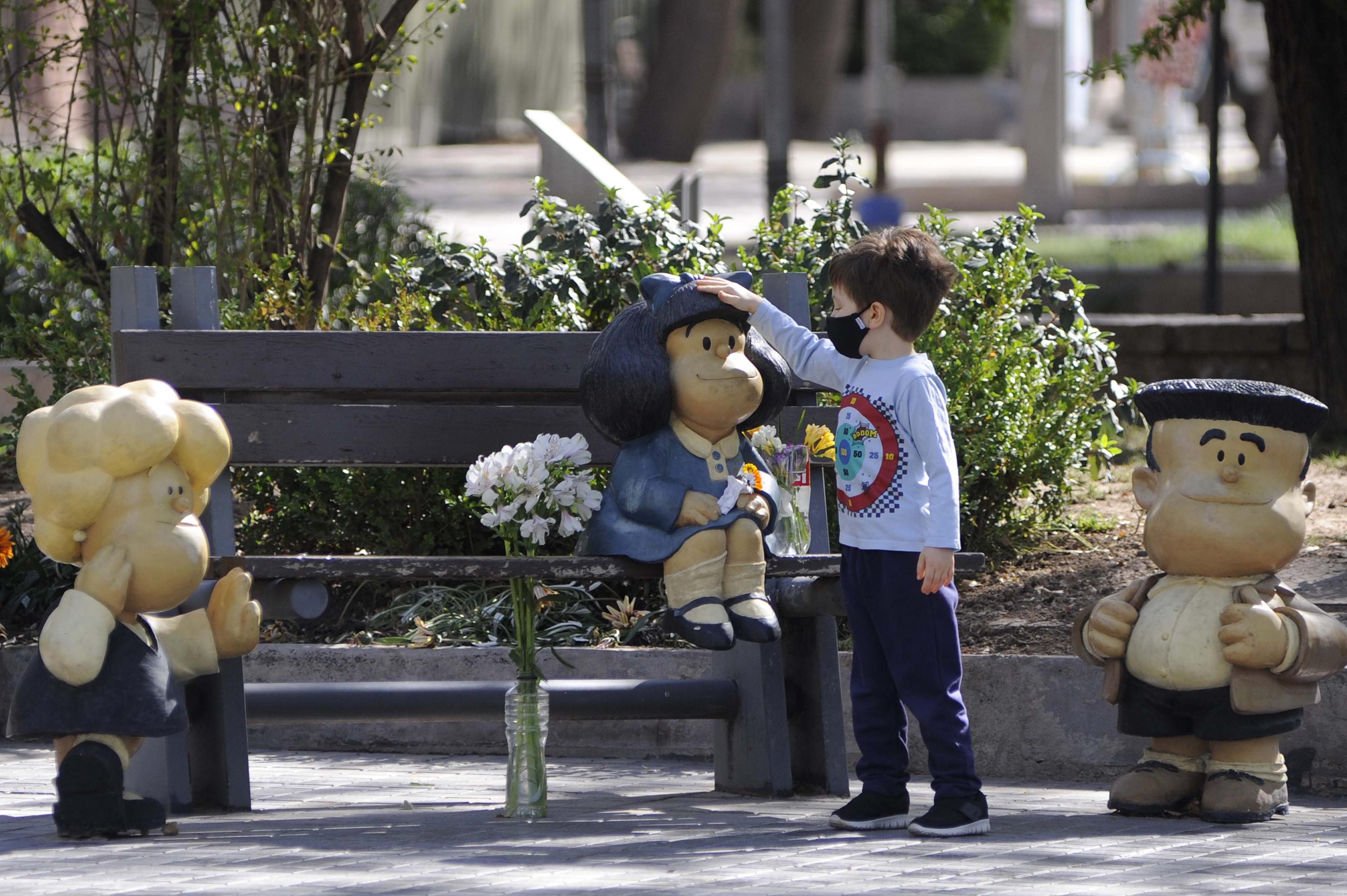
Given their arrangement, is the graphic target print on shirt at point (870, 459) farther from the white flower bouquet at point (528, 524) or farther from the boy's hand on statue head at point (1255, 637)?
the boy's hand on statue head at point (1255, 637)

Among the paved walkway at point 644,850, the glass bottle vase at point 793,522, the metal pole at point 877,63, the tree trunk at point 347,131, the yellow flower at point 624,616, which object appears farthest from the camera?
the metal pole at point 877,63

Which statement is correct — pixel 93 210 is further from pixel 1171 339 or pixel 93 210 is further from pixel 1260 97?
pixel 1260 97

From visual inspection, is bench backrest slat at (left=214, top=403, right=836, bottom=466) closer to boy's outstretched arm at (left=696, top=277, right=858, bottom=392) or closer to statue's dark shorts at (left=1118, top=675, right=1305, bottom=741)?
boy's outstretched arm at (left=696, top=277, right=858, bottom=392)

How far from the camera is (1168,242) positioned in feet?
52.5

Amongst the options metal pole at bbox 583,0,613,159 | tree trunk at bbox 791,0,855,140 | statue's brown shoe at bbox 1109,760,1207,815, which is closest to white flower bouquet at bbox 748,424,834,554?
statue's brown shoe at bbox 1109,760,1207,815

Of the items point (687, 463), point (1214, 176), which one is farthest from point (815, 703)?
point (1214, 176)

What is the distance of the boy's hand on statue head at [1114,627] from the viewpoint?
161 inches

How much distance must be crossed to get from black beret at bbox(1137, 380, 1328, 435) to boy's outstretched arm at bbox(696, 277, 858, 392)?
2.47 feet

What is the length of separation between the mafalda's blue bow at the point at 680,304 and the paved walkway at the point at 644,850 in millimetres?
1165

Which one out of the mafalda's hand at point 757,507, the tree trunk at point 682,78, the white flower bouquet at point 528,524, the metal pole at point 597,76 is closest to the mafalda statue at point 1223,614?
the mafalda's hand at point 757,507

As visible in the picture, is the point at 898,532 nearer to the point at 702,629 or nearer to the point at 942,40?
the point at 702,629

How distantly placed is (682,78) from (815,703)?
2388 cm

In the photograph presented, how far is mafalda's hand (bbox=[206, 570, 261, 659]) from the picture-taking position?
155 inches

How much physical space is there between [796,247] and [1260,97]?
18.2 m
